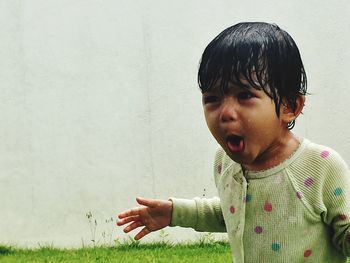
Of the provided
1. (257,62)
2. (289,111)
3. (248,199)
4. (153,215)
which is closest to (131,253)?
(153,215)

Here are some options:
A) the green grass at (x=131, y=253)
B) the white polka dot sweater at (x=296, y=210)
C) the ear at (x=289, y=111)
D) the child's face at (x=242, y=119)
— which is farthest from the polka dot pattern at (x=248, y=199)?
the green grass at (x=131, y=253)

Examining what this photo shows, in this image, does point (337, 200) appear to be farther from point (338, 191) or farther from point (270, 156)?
point (270, 156)

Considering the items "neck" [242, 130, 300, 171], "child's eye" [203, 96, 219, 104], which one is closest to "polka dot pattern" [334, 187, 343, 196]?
"neck" [242, 130, 300, 171]

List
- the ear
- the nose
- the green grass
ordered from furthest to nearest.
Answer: the green grass < the ear < the nose

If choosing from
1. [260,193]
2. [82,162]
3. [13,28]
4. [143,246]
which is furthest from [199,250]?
[260,193]

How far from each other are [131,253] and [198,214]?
8.56 feet

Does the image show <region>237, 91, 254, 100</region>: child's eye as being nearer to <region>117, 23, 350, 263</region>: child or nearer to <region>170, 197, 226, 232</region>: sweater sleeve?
<region>117, 23, 350, 263</region>: child

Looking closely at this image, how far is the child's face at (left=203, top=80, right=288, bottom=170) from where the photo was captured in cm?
167

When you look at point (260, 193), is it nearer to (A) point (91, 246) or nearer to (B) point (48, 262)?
(B) point (48, 262)

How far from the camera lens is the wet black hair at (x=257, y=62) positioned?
1.68 m

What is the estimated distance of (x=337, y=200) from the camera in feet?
5.61

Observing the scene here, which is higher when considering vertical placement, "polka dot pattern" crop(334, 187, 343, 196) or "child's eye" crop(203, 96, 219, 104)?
"child's eye" crop(203, 96, 219, 104)

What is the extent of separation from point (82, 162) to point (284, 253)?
3.64m

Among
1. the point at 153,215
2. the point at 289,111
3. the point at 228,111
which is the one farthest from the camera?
the point at 153,215
